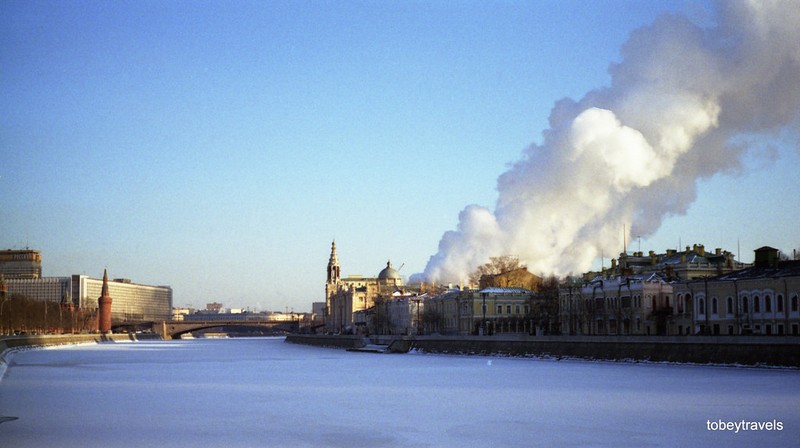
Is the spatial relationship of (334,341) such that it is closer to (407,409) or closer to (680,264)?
(680,264)

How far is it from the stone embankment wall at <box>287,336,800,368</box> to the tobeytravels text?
26.3m

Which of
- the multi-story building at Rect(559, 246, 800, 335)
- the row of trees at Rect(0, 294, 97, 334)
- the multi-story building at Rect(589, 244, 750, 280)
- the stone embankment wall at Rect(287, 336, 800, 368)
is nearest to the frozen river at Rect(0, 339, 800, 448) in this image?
the stone embankment wall at Rect(287, 336, 800, 368)

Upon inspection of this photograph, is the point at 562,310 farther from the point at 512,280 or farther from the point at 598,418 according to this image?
A: the point at 598,418

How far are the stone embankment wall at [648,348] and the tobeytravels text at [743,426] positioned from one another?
2630 centimetres

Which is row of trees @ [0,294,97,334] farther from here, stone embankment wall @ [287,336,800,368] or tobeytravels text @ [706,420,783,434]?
tobeytravels text @ [706,420,783,434]

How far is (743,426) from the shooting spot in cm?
3041

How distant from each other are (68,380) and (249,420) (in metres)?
24.7

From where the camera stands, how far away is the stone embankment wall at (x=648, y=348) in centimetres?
5778

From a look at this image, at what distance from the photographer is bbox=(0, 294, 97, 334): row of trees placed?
5369 inches

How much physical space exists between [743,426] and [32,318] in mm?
142322

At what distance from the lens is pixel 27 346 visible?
11419cm

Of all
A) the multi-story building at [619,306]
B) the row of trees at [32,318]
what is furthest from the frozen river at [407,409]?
the row of trees at [32,318]

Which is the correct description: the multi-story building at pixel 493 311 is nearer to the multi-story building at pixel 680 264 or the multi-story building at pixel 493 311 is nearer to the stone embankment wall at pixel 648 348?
the multi-story building at pixel 680 264

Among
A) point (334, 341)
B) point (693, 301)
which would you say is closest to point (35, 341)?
point (334, 341)
